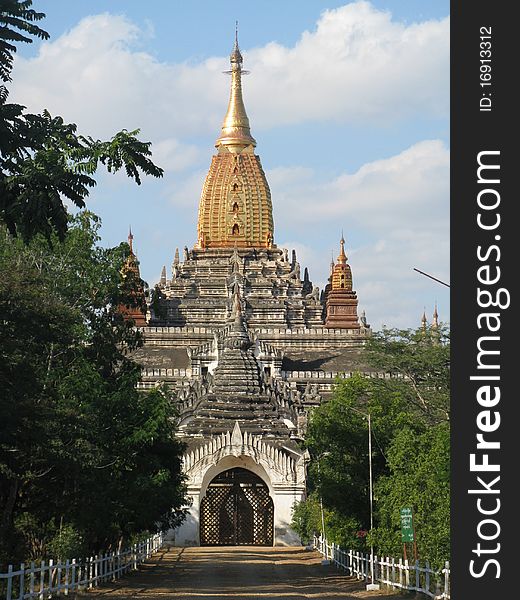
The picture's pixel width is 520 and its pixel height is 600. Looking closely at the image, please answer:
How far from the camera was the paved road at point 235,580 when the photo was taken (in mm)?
31766

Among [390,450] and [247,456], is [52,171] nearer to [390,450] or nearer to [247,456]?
[390,450]

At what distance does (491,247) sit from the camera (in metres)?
15.8

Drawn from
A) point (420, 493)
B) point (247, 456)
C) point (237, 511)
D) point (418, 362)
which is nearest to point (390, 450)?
point (420, 493)

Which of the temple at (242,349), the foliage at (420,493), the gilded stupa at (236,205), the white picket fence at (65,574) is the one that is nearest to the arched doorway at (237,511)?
the temple at (242,349)

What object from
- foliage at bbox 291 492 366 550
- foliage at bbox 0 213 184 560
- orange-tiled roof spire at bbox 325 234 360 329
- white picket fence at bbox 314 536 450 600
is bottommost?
white picket fence at bbox 314 536 450 600

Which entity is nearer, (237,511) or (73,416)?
(73,416)

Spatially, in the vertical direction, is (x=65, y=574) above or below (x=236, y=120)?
below

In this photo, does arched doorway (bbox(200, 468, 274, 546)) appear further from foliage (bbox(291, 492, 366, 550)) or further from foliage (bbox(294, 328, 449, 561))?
foliage (bbox(294, 328, 449, 561))

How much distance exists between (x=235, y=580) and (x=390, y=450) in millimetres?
5456

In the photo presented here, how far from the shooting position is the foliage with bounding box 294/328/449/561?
33.9m

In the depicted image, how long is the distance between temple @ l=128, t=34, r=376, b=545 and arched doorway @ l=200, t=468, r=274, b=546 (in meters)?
0.06

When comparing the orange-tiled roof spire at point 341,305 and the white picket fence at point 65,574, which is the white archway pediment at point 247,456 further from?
the orange-tiled roof spire at point 341,305

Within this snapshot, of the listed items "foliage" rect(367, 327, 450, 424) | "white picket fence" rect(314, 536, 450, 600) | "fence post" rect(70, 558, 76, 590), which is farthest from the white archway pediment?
"fence post" rect(70, 558, 76, 590)

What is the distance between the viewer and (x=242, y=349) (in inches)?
3302
